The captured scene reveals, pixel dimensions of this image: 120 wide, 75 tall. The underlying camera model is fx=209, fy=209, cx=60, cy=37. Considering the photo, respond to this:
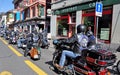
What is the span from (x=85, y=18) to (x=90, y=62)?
11.6m

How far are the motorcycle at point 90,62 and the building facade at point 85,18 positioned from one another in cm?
544

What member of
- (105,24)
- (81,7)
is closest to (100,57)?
(105,24)

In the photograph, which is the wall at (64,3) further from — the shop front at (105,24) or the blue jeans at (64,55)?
the blue jeans at (64,55)

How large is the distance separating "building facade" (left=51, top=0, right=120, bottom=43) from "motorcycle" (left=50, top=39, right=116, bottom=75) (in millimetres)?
5438

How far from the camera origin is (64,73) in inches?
285

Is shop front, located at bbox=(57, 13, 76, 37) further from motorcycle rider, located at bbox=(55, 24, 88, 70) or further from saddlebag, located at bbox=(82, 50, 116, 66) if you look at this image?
saddlebag, located at bbox=(82, 50, 116, 66)

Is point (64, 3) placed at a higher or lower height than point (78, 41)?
higher

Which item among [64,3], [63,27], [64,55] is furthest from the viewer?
[63,27]

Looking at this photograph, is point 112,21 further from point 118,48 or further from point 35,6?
point 35,6

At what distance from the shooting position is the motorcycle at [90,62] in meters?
5.84

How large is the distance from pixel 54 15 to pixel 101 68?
18.1 meters

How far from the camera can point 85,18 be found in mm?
17453

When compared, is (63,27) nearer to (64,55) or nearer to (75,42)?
(64,55)

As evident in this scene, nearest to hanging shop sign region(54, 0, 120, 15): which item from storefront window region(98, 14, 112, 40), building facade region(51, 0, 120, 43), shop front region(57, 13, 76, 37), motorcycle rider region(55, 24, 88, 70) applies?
building facade region(51, 0, 120, 43)
